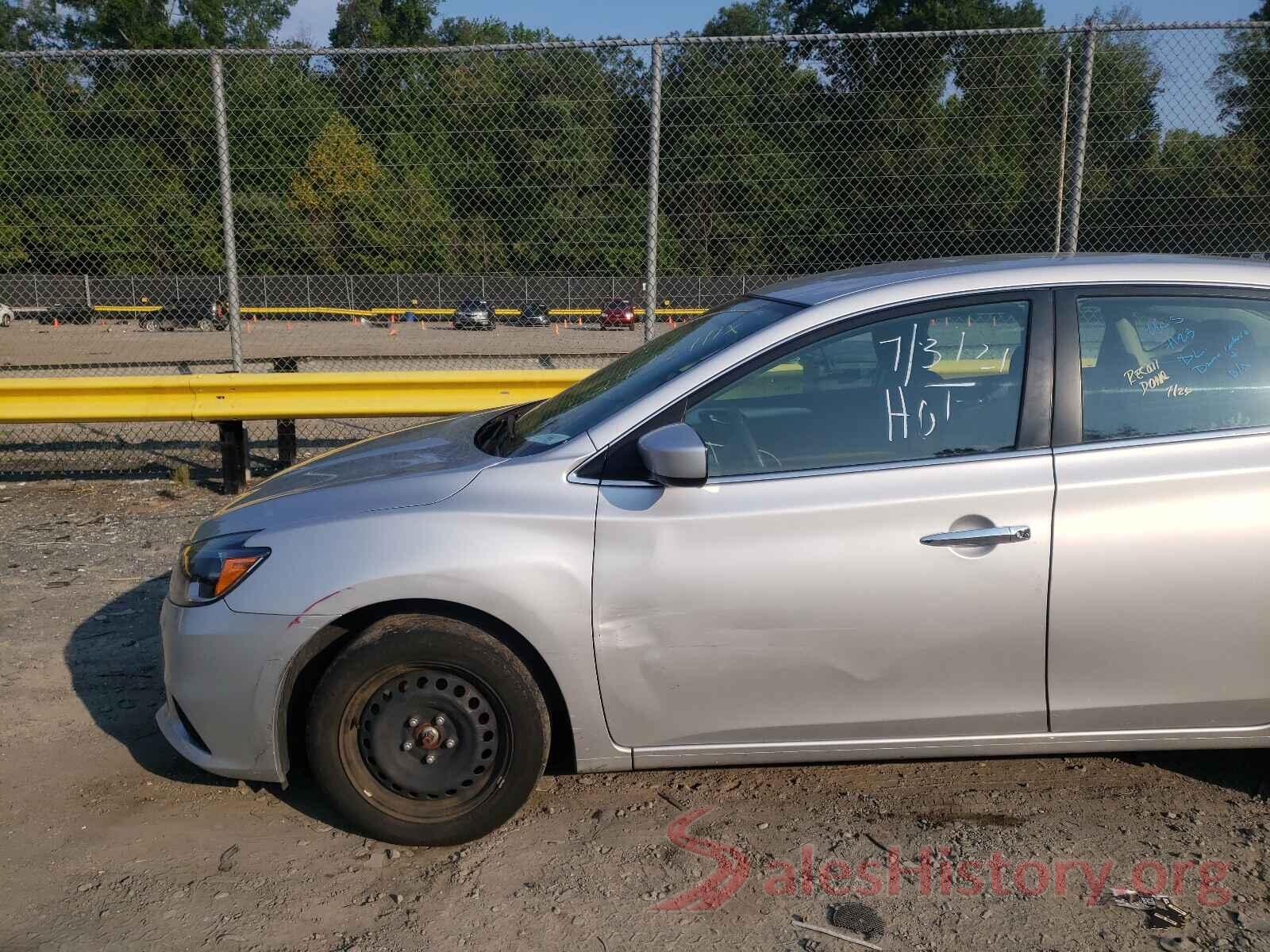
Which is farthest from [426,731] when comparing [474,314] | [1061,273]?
[474,314]

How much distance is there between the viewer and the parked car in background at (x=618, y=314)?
26.1ft

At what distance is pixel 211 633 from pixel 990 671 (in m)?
2.31

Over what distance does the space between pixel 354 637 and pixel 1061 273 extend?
2480 millimetres

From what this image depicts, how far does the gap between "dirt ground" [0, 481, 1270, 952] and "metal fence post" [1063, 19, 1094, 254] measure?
13.9ft

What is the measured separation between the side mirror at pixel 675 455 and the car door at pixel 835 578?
87 mm

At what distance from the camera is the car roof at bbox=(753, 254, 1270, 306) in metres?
3.48

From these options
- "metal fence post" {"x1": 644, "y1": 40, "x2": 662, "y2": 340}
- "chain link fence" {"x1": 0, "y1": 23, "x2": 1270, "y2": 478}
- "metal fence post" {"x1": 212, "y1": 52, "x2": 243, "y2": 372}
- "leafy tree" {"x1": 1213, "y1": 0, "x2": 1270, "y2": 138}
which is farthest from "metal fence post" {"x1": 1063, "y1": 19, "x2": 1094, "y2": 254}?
"metal fence post" {"x1": 212, "y1": 52, "x2": 243, "y2": 372}

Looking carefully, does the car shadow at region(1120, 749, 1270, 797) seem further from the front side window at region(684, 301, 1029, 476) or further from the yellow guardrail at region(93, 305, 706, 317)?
the yellow guardrail at region(93, 305, 706, 317)

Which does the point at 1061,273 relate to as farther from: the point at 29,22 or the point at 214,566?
the point at 29,22

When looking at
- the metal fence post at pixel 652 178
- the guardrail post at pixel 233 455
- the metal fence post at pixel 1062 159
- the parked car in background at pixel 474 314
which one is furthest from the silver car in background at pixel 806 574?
the parked car in background at pixel 474 314

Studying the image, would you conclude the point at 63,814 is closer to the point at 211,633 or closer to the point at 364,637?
the point at 211,633

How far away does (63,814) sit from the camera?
358 centimetres

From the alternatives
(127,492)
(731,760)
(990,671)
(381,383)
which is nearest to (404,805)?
(731,760)

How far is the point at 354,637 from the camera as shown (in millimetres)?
3312
